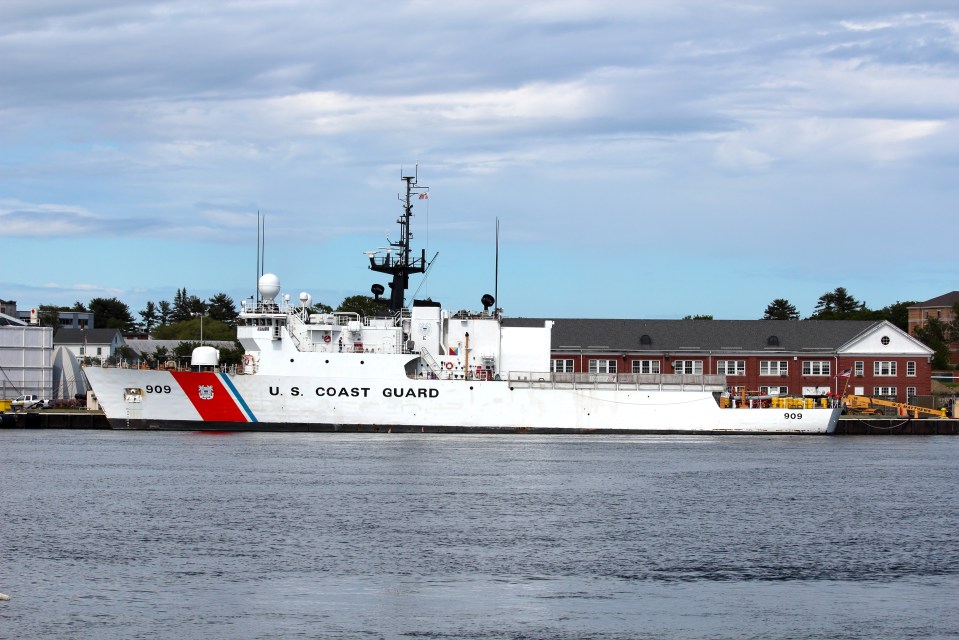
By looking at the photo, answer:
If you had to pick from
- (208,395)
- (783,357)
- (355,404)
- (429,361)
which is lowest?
(355,404)

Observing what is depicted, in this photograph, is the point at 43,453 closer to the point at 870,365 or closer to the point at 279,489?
the point at 279,489

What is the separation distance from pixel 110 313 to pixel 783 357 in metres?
104

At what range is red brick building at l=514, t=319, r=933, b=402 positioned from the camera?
62.8 meters

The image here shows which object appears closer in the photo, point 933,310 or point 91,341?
point 91,341

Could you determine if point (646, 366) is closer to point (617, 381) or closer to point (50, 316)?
point (617, 381)

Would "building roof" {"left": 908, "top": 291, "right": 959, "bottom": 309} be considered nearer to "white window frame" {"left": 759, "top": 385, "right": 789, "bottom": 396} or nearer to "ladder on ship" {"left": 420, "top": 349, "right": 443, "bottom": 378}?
"white window frame" {"left": 759, "top": 385, "right": 789, "bottom": 396}

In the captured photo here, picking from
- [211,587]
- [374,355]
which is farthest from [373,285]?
[211,587]

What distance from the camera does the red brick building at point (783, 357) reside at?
62.8m

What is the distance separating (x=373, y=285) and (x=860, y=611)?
32280mm

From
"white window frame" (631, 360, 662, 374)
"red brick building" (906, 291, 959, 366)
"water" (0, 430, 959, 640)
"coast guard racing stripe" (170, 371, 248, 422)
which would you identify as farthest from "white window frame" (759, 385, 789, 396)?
"red brick building" (906, 291, 959, 366)

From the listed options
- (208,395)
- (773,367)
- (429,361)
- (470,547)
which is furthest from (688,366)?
(470,547)

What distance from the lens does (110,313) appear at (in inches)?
5817

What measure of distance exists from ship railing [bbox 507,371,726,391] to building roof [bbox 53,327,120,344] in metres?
54.3

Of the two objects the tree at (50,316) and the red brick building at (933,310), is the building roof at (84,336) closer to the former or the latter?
the tree at (50,316)
